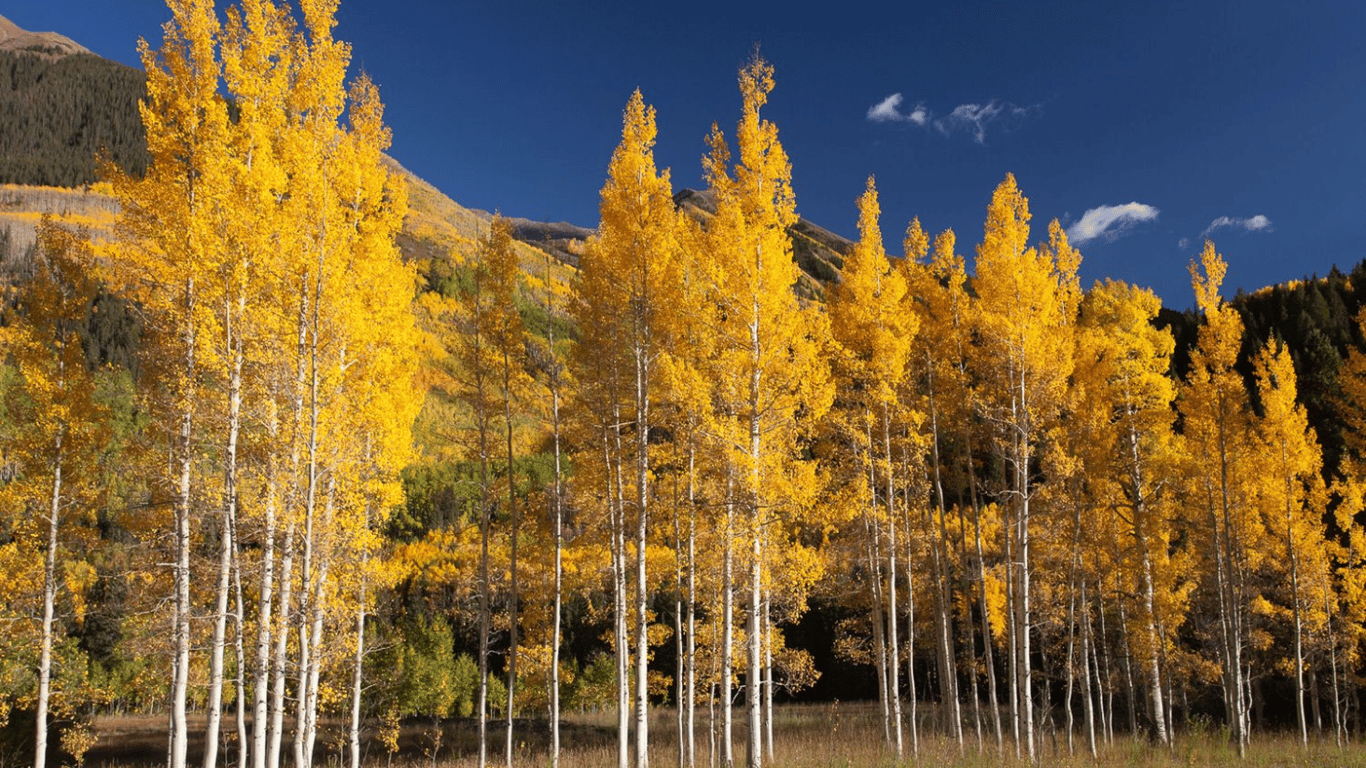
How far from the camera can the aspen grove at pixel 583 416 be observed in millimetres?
9578

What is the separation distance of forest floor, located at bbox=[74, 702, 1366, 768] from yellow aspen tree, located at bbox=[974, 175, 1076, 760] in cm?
205

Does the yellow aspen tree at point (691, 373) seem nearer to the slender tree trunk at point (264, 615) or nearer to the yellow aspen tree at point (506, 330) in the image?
the yellow aspen tree at point (506, 330)

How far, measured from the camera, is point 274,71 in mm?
10375

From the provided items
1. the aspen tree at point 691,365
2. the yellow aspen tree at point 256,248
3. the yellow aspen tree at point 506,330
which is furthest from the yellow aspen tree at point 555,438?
the yellow aspen tree at point 256,248

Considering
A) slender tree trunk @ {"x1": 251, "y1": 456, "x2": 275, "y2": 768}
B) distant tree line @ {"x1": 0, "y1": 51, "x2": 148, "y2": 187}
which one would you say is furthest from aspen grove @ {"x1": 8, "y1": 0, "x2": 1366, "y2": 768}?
distant tree line @ {"x1": 0, "y1": 51, "x2": 148, "y2": 187}

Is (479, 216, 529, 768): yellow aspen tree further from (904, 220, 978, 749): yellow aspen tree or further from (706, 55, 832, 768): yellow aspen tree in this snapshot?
(904, 220, 978, 749): yellow aspen tree

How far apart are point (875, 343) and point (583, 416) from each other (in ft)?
19.3

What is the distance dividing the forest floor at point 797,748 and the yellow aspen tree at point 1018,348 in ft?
6.71

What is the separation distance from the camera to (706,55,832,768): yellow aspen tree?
10164mm

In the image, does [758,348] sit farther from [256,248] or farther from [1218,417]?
[1218,417]

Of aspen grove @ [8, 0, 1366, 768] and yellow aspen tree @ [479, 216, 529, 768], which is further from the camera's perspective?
yellow aspen tree @ [479, 216, 529, 768]

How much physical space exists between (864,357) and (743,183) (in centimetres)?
558

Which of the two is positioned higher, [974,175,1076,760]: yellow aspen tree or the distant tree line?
the distant tree line

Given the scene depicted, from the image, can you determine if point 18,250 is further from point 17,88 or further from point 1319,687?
point 1319,687
